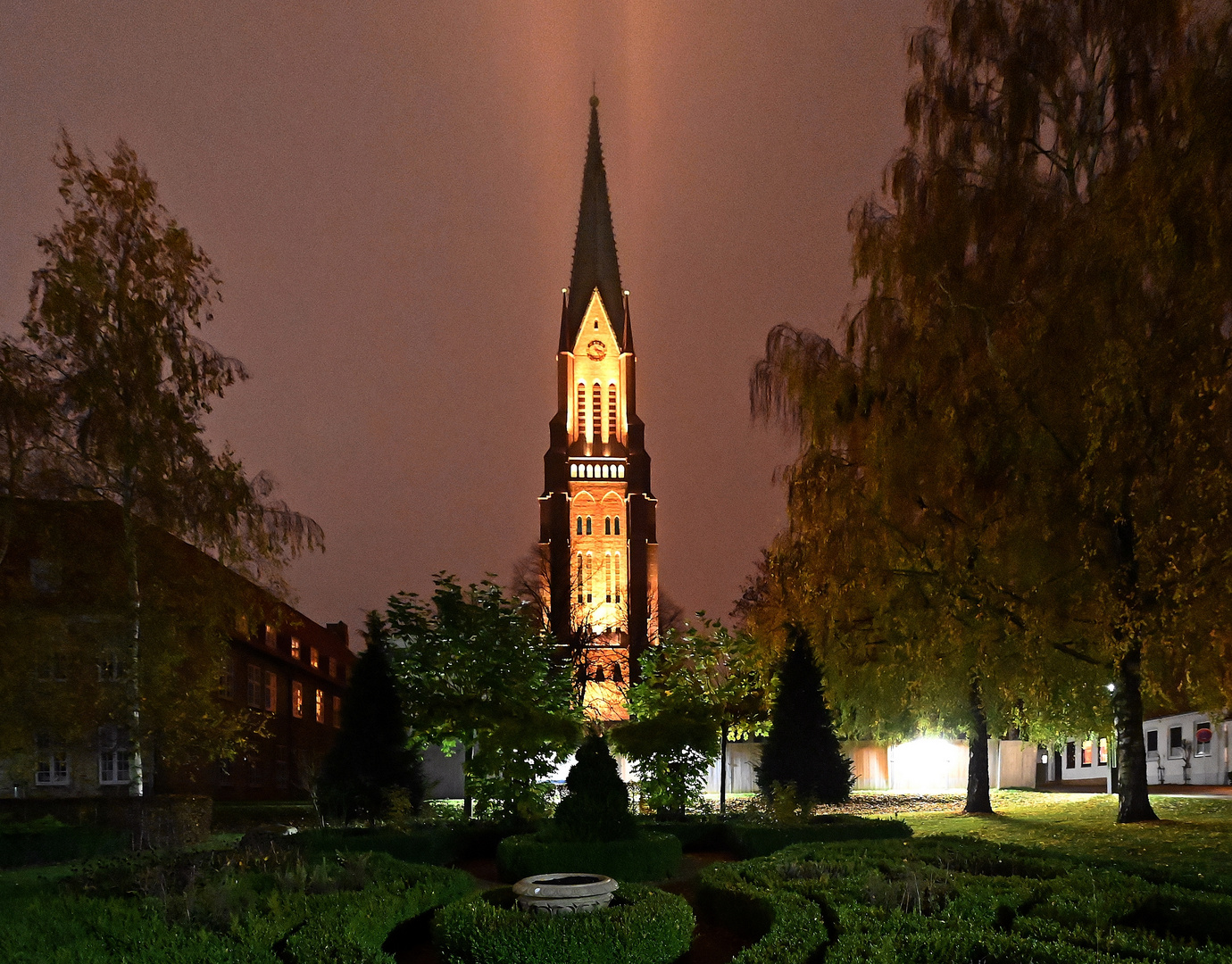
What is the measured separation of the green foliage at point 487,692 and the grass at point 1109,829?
7.94 m

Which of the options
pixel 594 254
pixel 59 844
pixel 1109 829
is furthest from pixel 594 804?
pixel 594 254

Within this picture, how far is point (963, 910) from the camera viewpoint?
Result: 37.0 feet

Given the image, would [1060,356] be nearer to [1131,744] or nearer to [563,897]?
[1131,744]

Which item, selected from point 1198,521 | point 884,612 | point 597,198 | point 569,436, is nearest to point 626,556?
point 569,436

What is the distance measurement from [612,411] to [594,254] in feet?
54.4

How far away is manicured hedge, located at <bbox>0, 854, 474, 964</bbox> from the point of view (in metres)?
9.35

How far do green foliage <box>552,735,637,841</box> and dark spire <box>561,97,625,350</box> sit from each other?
296 ft

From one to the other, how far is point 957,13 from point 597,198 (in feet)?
306

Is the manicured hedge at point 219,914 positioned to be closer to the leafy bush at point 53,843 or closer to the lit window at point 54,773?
the leafy bush at point 53,843

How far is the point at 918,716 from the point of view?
106 feet

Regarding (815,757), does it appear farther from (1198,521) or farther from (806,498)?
(1198,521)

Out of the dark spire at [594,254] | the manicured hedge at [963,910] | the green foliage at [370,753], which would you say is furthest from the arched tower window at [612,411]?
the manicured hedge at [963,910]

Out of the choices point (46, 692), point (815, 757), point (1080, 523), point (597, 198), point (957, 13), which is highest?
point (597, 198)

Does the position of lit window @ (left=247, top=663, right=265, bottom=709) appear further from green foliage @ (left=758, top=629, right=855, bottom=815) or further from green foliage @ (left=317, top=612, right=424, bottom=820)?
green foliage @ (left=758, top=629, right=855, bottom=815)
